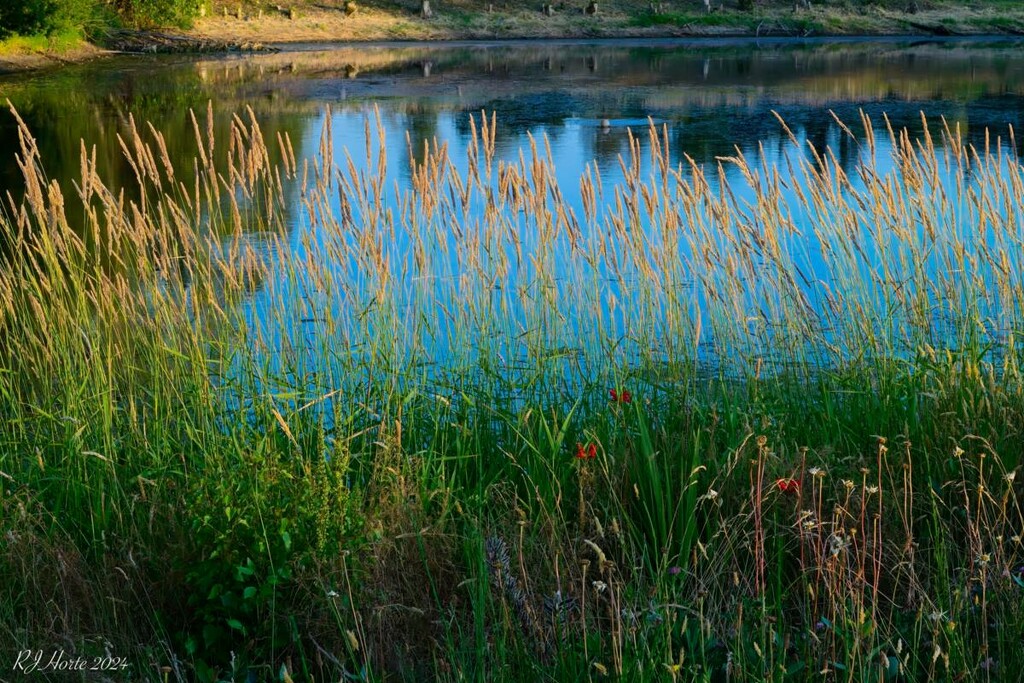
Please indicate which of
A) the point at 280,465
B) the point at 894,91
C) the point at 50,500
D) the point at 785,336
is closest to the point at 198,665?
the point at 280,465

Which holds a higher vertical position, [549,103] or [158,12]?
[158,12]

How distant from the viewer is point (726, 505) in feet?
11.8

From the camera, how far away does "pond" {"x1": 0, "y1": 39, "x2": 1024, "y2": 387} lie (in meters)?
14.2

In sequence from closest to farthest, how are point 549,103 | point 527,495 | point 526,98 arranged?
point 527,495 < point 549,103 < point 526,98

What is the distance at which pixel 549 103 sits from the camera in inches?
825

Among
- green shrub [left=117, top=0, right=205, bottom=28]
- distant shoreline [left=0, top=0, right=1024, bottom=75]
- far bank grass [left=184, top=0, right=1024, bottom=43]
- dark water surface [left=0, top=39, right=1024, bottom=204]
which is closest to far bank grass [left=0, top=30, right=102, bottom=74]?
dark water surface [left=0, top=39, right=1024, bottom=204]

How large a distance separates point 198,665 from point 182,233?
1730 mm

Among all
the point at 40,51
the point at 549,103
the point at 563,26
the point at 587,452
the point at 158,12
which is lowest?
the point at 549,103

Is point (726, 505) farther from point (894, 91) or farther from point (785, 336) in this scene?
point (894, 91)

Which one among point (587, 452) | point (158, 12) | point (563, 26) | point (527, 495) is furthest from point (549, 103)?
point (563, 26)

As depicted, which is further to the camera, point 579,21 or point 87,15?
point 579,21

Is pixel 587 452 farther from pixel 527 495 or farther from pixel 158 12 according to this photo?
pixel 158 12

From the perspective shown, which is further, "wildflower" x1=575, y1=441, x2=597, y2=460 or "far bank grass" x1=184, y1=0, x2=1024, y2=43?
"far bank grass" x1=184, y1=0, x2=1024, y2=43

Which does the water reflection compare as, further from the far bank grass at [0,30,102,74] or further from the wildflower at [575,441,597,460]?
the wildflower at [575,441,597,460]
